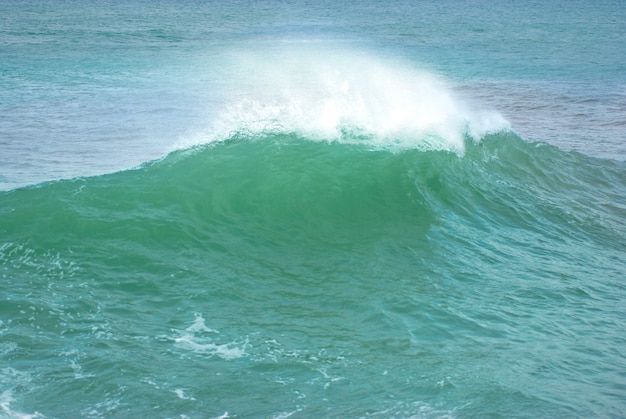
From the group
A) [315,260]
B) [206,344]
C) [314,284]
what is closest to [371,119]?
[315,260]

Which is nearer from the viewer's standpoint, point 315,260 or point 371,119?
point 315,260

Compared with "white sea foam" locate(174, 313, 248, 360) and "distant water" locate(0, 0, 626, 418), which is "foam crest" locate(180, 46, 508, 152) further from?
"white sea foam" locate(174, 313, 248, 360)

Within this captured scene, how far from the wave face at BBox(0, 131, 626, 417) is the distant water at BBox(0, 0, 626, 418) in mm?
38

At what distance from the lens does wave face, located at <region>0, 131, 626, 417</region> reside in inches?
334

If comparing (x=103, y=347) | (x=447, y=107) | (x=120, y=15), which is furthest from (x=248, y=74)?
(x=120, y=15)

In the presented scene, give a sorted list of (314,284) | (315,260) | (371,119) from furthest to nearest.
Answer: (371,119)
(315,260)
(314,284)

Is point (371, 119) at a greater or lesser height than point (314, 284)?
greater

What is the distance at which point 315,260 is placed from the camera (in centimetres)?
1223

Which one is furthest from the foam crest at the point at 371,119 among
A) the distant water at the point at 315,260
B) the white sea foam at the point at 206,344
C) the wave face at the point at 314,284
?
the white sea foam at the point at 206,344

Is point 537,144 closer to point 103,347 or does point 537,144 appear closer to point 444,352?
point 444,352

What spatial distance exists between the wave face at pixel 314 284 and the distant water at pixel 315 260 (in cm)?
4

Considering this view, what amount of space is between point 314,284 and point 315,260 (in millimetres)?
947

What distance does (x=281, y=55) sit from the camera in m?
42.1

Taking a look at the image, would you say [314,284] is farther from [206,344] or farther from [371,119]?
[371,119]
